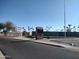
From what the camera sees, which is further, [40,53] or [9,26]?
[9,26]

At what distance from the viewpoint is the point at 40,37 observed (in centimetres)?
5312

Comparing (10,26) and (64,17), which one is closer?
(64,17)

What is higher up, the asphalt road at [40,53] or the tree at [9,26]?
A: the tree at [9,26]

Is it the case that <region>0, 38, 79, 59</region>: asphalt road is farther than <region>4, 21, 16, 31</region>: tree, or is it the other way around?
<region>4, 21, 16, 31</region>: tree

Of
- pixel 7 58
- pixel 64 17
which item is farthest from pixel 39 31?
pixel 7 58

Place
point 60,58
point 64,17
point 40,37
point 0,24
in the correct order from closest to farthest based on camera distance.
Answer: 1. point 60,58
2. point 64,17
3. point 40,37
4. point 0,24

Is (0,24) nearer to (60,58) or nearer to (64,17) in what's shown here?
(64,17)

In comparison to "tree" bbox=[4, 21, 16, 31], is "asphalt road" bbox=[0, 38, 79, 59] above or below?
below

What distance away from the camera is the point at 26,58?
54.6 ft

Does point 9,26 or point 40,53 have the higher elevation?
point 9,26

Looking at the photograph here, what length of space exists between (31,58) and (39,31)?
3501 cm

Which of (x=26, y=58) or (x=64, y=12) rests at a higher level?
(x=64, y=12)

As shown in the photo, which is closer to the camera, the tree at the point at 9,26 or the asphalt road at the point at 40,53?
the asphalt road at the point at 40,53

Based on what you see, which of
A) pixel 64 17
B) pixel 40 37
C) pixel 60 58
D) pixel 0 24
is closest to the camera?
pixel 60 58
